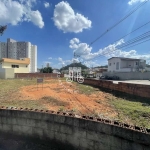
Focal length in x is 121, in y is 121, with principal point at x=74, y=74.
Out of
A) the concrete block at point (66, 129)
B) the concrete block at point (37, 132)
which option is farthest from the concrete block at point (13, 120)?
the concrete block at point (66, 129)

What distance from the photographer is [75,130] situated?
9.07 ft

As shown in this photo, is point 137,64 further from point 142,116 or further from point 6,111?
point 6,111

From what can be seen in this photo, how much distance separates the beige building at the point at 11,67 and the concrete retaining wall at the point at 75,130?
59.2 feet

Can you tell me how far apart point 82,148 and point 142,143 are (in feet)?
4.06

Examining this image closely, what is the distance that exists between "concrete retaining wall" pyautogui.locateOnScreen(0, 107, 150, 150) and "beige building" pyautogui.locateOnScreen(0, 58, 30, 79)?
18053 millimetres

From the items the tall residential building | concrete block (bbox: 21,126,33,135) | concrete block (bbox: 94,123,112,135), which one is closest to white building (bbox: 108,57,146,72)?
concrete block (bbox: 94,123,112,135)

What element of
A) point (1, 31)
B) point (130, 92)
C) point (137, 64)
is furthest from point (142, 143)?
point (137, 64)

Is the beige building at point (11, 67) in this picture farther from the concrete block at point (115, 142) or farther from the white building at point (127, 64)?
the concrete block at point (115, 142)

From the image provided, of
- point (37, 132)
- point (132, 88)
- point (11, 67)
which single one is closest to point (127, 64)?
point (132, 88)

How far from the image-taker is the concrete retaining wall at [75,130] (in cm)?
230

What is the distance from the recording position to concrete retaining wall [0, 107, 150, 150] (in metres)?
2.30

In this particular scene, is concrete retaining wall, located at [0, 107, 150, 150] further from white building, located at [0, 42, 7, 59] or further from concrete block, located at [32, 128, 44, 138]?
white building, located at [0, 42, 7, 59]

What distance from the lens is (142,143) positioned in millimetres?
2191

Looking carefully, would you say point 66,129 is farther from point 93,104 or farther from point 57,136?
point 93,104
